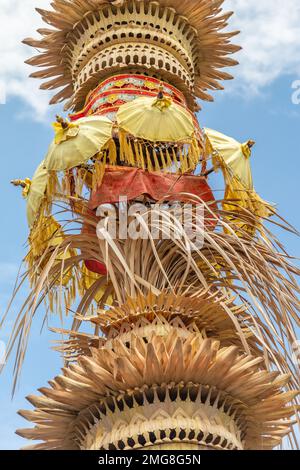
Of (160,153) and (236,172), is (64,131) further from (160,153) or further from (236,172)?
(236,172)

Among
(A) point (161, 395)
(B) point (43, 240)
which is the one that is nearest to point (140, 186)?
(B) point (43, 240)

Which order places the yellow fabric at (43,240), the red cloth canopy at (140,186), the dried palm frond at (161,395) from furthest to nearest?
1. the yellow fabric at (43,240)
2. the red cloth canopy at (140,186)
3. the dried palm frond at (161,395)

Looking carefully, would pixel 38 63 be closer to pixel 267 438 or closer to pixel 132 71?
pixel 132 71

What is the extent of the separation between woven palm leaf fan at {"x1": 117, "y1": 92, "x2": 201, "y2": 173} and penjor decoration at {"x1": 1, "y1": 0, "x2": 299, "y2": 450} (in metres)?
0.02

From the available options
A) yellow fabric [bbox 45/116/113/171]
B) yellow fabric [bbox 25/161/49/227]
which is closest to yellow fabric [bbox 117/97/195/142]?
yellow fabric [bbox 45/116/113/171]

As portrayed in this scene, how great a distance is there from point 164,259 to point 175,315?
742 millimetres

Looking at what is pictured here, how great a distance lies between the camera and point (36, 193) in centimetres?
961

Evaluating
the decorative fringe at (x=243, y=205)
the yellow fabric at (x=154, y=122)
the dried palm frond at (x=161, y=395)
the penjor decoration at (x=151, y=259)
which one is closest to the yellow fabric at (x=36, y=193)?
the penjor decoration at (x=151, y=259)

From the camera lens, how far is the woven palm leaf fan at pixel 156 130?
915 cm

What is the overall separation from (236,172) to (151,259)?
1.45 m

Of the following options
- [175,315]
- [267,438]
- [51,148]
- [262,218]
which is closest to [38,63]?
[51,148]

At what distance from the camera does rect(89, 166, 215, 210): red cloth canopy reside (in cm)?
927

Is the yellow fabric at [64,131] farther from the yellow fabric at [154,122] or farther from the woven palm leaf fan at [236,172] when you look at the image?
the woven palm leaf fan at [236,172]

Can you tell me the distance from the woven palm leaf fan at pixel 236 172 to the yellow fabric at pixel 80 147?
1245mm
